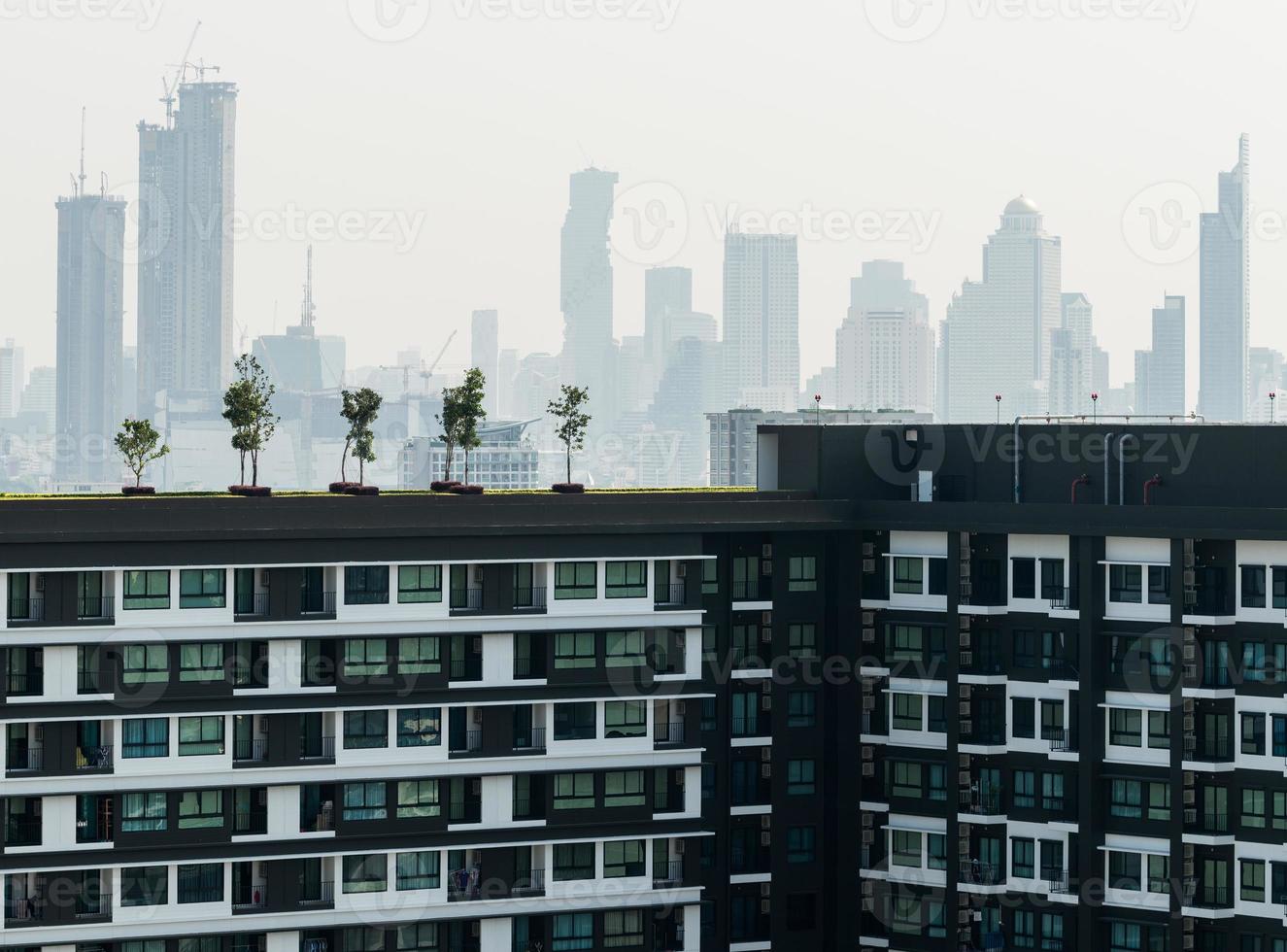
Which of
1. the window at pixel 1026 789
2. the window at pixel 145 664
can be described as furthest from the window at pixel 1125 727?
the window at pixel 145 664

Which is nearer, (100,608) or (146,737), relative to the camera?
(100,608)

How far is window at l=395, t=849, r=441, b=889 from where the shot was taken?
1983 inches

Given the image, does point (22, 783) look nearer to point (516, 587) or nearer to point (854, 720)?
point (516, 587)

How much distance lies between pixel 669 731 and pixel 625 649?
9.35 feet

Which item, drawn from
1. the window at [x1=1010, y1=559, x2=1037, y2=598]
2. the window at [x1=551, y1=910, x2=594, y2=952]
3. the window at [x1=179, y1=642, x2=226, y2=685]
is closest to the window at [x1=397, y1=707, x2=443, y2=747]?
the window at [x1=179, y1=642, x2=226, y2=685]

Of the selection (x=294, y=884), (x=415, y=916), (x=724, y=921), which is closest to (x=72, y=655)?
(x=294, y=884)

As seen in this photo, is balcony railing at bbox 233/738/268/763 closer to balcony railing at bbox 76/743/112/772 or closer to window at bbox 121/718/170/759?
window at bbox 121/718/170/759

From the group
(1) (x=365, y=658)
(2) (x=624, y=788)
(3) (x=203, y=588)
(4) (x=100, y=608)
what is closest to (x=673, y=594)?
(2) (x=624, y=788)

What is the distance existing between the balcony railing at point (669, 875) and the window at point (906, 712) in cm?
757

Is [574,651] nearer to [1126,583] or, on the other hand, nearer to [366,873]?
[366,873]

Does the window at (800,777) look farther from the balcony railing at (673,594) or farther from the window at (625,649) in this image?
the balcony railing at (673,594)

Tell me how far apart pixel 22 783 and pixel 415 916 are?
11075 millimetres

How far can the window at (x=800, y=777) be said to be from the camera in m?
54.0

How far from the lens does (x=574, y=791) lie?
5181 cm
